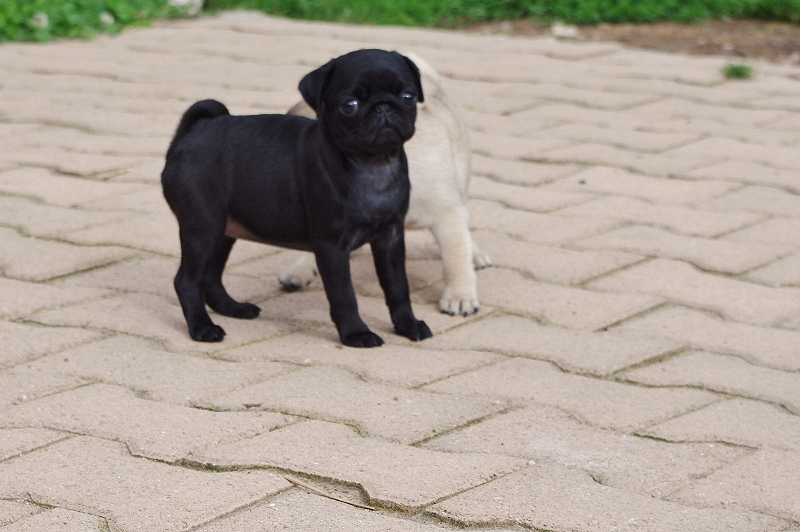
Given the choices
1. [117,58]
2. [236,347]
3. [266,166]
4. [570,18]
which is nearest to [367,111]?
[266,166]

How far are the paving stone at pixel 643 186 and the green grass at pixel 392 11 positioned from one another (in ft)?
12.8

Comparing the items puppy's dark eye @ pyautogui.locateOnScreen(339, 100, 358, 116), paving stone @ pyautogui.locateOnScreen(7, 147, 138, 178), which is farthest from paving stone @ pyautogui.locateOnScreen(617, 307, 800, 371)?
paving stone @ pyautogui.locateOnScreen(7, 147, 138, 178)

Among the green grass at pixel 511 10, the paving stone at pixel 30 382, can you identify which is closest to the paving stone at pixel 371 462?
the paving stone at pixel 30 382

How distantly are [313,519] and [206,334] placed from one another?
119cm

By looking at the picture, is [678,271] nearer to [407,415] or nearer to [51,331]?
[407,415]

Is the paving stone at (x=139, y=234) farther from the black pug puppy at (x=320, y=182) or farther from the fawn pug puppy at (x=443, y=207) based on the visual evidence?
the fawn pug puppy at (x=443, y=207)

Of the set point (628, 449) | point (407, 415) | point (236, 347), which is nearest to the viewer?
point (628, 449)

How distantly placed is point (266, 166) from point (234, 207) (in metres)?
0.16

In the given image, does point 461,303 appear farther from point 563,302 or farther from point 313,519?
point 313,519

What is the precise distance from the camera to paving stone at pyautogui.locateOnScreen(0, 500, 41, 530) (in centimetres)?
240

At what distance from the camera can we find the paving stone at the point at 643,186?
4.87 meters

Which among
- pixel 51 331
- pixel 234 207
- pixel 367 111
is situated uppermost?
pixel 367 111

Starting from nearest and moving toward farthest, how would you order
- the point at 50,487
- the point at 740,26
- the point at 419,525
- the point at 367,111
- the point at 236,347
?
the point at 419,525
the point at 50,487
the point at 367,111
the point at 236,347
the point at 740,26

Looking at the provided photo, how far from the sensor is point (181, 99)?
6.36 m
